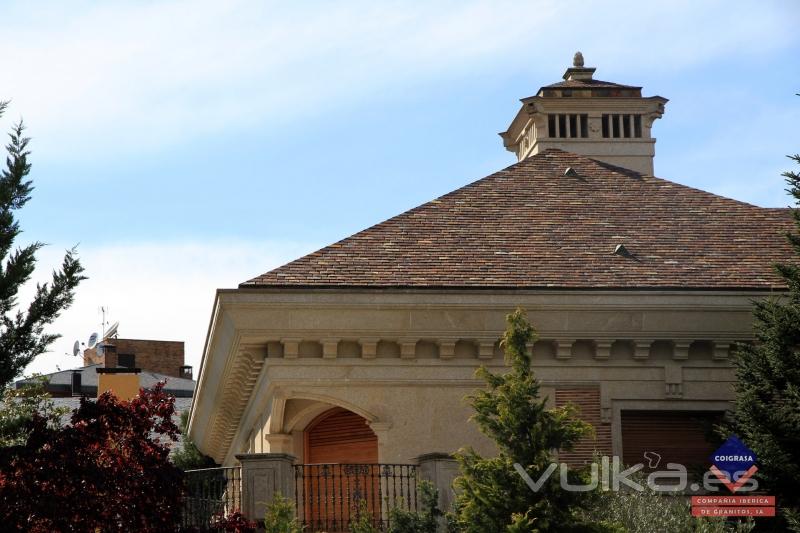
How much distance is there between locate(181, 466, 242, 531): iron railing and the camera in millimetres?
23219

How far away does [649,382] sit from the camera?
26.4 metres

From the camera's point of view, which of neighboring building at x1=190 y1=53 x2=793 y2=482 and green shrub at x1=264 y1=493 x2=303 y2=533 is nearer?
Answer: green shrub at x1=264 y1=493 x2=303 y2=533

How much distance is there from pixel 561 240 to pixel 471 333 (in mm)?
3502

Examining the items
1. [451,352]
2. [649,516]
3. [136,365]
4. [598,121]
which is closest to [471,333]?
[451,352]

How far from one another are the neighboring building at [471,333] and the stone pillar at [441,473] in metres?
2.46

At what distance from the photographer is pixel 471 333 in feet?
84.4

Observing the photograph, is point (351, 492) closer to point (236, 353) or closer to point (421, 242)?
point (236, 353)

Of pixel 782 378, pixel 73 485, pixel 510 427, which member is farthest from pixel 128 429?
pixel 782 378

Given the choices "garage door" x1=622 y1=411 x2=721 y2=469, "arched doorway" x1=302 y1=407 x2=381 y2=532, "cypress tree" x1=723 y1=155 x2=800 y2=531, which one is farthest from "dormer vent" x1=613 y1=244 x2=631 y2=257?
"arched doorway" x1=302 y1=407 x2=381 y2=532

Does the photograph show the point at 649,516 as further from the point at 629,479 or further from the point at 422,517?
the point at 422,517

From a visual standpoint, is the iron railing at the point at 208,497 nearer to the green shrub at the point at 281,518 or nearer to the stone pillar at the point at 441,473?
the green shrub at the point at 281,518

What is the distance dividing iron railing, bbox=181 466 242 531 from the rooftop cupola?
45.9 ft

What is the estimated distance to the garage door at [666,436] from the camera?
1037 inches

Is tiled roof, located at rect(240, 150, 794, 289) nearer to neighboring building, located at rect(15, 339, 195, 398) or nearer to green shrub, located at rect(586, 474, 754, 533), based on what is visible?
green shrub, located at rect(586, 474, 754, 533)
